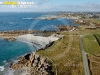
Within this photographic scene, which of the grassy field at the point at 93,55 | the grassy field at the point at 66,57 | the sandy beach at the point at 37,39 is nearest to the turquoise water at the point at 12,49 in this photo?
the sandy beach at the point at 37,39

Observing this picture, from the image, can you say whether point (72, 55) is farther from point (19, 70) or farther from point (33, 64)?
point (19, 70)

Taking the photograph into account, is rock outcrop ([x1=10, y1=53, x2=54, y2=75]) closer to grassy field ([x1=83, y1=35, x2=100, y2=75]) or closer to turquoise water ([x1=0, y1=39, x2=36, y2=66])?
turquoise water ([x1=0, y1=39, x2=36, y2=66])

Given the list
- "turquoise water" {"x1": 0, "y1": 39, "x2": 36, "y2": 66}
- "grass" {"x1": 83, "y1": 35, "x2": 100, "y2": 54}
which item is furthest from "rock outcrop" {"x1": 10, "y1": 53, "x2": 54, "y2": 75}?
"grass" {"x1": 83, "y1": 35, "x2": 100, "y2": 54}

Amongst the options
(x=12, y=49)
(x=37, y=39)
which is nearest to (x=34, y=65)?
(x=12, y=49)

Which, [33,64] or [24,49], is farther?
[24,49]

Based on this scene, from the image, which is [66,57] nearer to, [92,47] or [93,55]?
[93,55]

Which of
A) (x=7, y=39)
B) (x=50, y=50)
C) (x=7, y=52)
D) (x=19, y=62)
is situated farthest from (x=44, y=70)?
(x=7, y=39)
